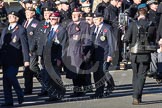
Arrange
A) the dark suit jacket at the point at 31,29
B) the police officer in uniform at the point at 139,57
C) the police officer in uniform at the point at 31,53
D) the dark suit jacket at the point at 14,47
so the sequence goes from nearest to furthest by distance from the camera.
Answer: the dark suit jacket at the point at 14,47
the police officer in uniform at the point at 139,57
the police officer in uniform at the point at 31,53
the dark suit jacket at the point at 31,29

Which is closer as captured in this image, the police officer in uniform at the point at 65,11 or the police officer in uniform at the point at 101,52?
the police officer in uniform at the point at 101,52

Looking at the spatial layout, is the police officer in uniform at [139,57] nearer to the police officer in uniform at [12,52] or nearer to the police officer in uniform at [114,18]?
the police officer in uniform at [12,52]

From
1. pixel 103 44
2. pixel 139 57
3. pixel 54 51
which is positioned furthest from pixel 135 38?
pixel 54 51

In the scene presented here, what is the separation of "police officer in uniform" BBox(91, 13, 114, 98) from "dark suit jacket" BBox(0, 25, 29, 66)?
196cm

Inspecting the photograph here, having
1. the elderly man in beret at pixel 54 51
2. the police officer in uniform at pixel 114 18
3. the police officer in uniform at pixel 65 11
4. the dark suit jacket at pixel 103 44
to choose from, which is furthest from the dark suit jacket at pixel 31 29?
the police officer in uniform at pixel 114 18

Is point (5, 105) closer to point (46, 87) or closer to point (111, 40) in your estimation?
point (46, 87)

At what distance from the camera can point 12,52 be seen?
11445mm

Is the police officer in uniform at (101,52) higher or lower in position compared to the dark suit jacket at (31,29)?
lower

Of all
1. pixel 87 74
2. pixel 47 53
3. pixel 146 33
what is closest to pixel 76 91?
pixel 87 74

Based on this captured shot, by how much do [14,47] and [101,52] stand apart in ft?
7.25

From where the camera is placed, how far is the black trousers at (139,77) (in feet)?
38.6

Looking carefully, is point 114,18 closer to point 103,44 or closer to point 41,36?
point 103,44

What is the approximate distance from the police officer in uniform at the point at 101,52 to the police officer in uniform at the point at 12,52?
6.37 feet

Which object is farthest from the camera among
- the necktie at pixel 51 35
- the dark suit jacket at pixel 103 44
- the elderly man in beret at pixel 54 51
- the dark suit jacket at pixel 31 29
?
the dark suit jacket at pixel 31 29
